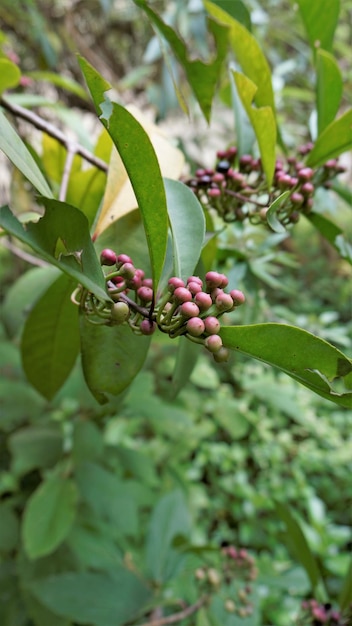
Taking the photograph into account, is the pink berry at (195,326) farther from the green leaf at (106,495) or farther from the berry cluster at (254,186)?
the green leaf at (106,495)

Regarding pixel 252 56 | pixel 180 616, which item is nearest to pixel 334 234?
pixel 252 56

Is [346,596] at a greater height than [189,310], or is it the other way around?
[189,310]

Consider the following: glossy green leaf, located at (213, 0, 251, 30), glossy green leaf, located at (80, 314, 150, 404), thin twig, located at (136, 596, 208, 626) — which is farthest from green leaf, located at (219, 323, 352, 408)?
thin twig, located at (136, 596, 208, 626)

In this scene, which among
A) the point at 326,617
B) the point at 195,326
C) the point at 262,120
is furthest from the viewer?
the point at 326,617

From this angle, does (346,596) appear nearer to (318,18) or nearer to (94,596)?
(94,596)

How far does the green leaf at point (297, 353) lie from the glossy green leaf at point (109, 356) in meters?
0.15

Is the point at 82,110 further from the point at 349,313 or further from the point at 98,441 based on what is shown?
the point at 349,313

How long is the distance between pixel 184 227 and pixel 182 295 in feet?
0.37

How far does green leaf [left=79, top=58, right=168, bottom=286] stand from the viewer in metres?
0.39

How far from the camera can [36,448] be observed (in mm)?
1280

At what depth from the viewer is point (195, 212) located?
49 cm

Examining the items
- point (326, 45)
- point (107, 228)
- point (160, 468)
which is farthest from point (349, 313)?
point (107, 228)

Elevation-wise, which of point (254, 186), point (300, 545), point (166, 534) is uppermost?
point (254, 186)

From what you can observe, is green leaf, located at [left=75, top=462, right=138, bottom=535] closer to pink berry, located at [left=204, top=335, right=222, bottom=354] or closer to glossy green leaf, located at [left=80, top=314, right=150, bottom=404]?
glossy green leaf, located at [left=80, top=314, right=150, bottom=404]
